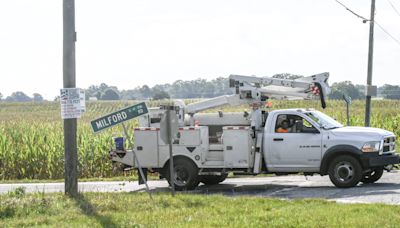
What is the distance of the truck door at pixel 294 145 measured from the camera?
16.9 metres

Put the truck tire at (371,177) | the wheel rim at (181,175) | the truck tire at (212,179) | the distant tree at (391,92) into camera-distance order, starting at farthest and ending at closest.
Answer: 1. the distant tree at (391,92)
2. the truck tire at (212,179)
3. the wheel rim at (181,175)
4. the truck tire at (371,177)

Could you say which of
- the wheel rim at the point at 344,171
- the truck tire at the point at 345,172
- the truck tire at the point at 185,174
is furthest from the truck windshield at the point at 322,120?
the truck tire at the point at 185,174

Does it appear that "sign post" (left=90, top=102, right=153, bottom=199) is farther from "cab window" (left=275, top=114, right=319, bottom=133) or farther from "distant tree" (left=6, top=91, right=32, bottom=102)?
"distant tree" (left=6, top=91, right=32, bottom=102)

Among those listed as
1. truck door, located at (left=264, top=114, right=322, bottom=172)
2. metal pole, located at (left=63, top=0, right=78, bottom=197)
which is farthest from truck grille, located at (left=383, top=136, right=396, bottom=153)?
metal pole, located at (left=63, top=0, right=78, bottom=197)

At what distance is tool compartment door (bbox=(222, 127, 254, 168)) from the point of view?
17234 millimetres

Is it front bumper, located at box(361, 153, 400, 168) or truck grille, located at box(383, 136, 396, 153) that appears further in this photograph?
truck grille, located at box(383, 136, 396, 153)

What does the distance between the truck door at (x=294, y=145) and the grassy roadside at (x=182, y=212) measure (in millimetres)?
3325

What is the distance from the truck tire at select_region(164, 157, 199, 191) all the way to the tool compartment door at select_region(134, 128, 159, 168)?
42 cm

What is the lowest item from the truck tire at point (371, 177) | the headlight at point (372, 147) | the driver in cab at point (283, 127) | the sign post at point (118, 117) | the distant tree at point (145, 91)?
the truck tire at point (371, 177)

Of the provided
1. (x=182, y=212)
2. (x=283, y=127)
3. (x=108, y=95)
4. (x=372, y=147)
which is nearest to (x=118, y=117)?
(x=182, y=212)

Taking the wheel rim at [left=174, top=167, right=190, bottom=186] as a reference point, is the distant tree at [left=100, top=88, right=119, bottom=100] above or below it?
above

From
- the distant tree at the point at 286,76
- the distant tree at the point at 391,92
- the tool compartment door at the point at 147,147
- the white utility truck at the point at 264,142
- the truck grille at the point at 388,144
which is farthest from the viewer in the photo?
the distant tree at the point at 391,92

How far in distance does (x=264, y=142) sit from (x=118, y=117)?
14.5 feet

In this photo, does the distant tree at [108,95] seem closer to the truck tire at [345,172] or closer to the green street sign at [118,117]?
the truck tire at [345,172]
